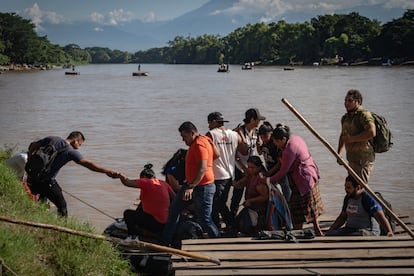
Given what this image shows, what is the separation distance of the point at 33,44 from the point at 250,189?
12943 centimetres

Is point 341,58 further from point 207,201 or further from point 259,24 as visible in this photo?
point 207,201

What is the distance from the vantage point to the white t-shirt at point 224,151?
24.7ft

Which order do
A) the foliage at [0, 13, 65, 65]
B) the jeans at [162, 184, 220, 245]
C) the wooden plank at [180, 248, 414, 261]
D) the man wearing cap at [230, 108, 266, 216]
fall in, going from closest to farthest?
1. the wooden plank at [180, 248, 414, 261]
2. the jeans at [162, 184, 220, 245]
3. the man wearing cap at [230, 108, 266, 216]
4. the foliage at [0, 13, 65, 65]

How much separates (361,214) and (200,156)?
6.20ft

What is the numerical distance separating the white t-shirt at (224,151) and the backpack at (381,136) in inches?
67.6

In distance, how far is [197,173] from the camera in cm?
689

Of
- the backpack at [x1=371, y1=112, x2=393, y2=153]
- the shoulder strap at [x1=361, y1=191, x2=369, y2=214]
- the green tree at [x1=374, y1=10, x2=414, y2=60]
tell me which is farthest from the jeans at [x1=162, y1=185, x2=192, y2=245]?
the green tree at [x1=374, y1=10, x2=414, y2=60]

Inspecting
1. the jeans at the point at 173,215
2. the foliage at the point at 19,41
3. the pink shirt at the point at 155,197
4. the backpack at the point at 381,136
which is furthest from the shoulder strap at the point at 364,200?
the foliage at the point at 19,41

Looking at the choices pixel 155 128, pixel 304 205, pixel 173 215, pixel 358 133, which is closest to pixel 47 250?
pixel 173 215

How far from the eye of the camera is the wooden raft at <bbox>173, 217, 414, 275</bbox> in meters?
5.62

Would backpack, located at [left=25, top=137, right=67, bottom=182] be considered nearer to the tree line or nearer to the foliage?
the tree line

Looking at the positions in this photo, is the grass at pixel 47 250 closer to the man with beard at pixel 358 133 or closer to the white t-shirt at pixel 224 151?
the white t-shirt at pixel 224 151

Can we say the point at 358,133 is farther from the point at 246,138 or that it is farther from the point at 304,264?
the point at 304,264

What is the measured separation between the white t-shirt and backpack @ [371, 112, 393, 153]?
172cm
